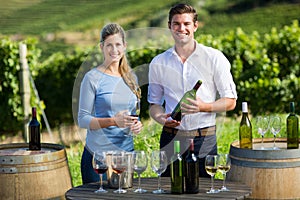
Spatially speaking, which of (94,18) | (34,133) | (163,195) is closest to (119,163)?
(163,195)

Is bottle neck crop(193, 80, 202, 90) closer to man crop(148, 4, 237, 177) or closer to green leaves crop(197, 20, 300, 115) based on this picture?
man crop(148, 4, 237, 177)

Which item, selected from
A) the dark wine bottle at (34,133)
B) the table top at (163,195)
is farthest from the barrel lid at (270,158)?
the dark wine bottle at (34,133)

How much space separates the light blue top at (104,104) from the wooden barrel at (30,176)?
267 millimetres

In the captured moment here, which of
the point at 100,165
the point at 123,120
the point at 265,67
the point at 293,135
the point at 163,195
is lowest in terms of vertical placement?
the point at 163,195

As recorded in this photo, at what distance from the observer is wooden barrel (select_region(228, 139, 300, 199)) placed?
363 cm

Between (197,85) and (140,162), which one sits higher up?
(197,85)

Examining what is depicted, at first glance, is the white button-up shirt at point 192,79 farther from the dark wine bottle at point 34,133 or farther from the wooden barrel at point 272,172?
the dark wine bottle at point 34,133

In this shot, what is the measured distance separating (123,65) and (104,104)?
0.28m

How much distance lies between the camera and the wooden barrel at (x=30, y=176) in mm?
3730

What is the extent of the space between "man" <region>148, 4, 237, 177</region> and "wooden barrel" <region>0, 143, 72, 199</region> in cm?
68

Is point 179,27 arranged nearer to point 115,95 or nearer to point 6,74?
point 115,95

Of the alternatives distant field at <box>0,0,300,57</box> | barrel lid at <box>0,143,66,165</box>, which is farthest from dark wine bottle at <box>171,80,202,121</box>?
distant field at <box>0,0,300,57</box>

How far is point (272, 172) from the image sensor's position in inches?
143

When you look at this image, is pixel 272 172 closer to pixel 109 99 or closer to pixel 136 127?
A: pixel 136 127
